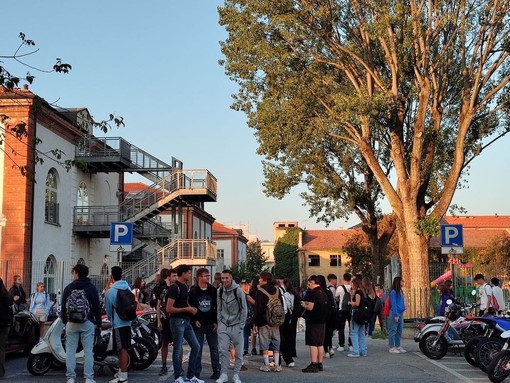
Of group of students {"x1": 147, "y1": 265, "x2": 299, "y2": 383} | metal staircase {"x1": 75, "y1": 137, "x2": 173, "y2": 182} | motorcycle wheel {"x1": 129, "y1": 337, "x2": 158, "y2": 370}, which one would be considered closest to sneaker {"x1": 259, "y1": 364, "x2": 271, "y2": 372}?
group of students {"x1": 147, "y1": 265, "x2": 299, "y2": 383}

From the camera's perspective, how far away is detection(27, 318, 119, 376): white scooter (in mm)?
11406

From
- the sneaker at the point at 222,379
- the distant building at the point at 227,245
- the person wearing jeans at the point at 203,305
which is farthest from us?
the distant building at the point at 227,245

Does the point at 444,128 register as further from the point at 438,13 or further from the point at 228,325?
the point at 228,325

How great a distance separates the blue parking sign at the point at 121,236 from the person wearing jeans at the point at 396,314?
6945 mm

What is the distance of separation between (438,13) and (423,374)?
43.0ft

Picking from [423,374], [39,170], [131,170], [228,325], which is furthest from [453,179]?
[131,170]

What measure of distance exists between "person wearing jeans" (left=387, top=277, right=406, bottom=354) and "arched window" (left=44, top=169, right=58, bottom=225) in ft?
56.3

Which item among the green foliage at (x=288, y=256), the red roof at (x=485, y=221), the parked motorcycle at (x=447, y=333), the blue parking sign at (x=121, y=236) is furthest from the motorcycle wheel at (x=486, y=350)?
the red roof at (x=485, y=221)

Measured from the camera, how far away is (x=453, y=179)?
74.0 ft

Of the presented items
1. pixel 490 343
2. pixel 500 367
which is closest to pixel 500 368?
pixel 500 367

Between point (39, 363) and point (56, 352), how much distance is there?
1.55ft

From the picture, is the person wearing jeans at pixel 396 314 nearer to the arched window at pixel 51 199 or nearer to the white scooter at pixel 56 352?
the white scooter at pixel 56 352

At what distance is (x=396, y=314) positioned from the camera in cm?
1539

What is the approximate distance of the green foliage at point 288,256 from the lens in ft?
303
